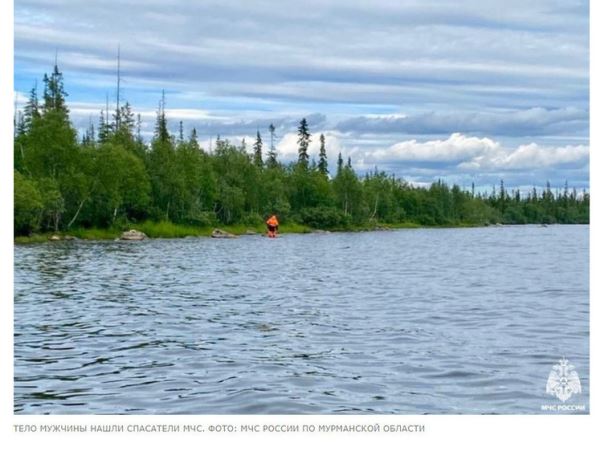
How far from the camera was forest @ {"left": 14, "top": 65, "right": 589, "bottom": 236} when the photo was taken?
9862 centimetres

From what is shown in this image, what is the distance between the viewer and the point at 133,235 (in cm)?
10438

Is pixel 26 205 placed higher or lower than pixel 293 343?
higher

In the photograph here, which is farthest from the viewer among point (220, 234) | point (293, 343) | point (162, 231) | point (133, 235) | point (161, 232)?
point (220, 234)

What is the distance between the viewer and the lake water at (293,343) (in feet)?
54.4

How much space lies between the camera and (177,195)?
413 feet

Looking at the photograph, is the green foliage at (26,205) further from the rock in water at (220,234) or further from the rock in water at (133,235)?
the rock in water at (220,234)

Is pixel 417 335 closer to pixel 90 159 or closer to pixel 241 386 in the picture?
pixel 241 386

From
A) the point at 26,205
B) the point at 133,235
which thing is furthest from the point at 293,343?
the point at 133,235

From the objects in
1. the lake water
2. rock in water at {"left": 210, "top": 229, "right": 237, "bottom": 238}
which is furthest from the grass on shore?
the lake water

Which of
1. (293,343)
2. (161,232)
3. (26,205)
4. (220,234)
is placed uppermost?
(26,205)

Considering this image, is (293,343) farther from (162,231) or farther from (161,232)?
(162,231)

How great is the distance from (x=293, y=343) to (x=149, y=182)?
341ft

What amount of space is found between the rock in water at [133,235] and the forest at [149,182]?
3426 millimetres

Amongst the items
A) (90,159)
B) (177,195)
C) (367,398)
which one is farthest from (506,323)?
(177,195)
